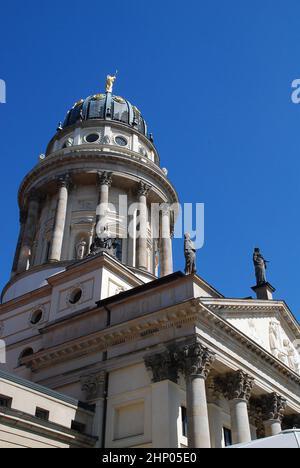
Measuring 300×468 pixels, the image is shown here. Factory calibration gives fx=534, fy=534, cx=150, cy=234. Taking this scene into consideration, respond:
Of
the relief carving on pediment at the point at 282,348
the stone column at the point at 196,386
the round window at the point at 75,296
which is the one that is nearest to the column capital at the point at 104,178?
the round window at the point at 75,296

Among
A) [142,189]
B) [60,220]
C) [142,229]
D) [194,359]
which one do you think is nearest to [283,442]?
[194,359]

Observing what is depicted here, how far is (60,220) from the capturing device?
124 ft

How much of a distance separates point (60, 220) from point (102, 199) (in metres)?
3.35

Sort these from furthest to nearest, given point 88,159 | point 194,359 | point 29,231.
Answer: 1. point 88,159
2. point 29,231
3. point 194,359

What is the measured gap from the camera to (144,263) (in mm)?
37000

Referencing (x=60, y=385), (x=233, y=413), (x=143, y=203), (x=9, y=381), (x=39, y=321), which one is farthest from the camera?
(x=143, y=203)

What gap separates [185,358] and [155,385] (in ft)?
5.66

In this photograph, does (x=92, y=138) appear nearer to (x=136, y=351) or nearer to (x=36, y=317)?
(x=36, y=317)

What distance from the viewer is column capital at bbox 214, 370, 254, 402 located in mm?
24422

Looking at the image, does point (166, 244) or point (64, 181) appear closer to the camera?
point (64, 181)

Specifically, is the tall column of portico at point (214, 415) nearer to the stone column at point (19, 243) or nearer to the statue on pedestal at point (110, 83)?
the stone column at point (19, 243)

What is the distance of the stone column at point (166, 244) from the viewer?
39750 millimetres

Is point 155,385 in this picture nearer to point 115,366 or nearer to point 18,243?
point 115,366
